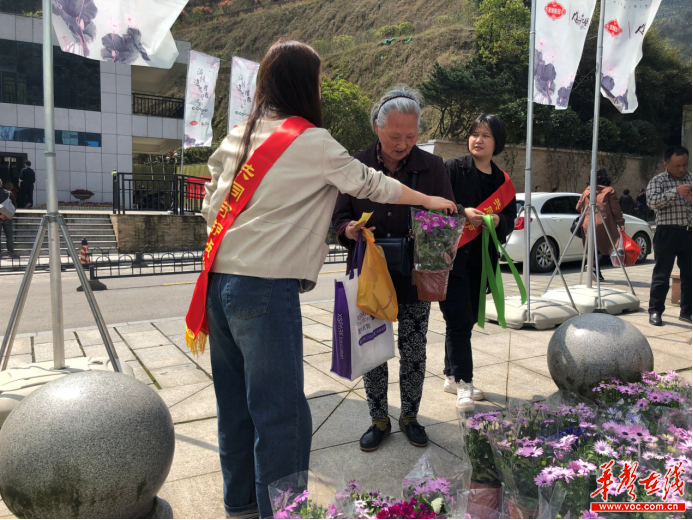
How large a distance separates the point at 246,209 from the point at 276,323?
447 mm

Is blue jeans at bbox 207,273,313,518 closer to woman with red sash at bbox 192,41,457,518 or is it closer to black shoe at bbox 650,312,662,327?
woman with red sash at bbox 192,41,457,518

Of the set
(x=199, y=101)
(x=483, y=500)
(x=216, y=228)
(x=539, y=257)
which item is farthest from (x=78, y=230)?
(x=483, y=500)

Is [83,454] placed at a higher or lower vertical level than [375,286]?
lower

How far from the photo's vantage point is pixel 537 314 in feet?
20.3

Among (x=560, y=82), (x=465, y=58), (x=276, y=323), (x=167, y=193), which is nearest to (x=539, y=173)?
(x=465, y=58)

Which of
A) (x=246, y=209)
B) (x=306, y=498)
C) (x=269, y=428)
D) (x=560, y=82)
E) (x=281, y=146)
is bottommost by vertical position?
(x=306, y=498)

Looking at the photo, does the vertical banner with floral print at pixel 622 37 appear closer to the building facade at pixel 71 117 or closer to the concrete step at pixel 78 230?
the concrete step at pixel 78 230

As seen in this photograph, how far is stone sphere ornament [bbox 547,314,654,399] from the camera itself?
3.48 m

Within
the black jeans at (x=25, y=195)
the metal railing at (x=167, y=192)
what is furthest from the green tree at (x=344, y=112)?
the black jeans at (x=25, y=195)

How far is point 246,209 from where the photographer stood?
6.83 ft

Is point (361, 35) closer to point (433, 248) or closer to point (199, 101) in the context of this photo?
point (199, 101)

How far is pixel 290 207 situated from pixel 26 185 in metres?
20.9

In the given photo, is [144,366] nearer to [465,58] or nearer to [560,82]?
[560,82]

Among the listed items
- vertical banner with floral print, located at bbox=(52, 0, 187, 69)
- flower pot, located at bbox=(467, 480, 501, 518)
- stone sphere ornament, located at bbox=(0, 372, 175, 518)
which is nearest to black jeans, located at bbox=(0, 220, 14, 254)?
vertical banner with floral print, located at bbox=(52, 0, 187, 69)
